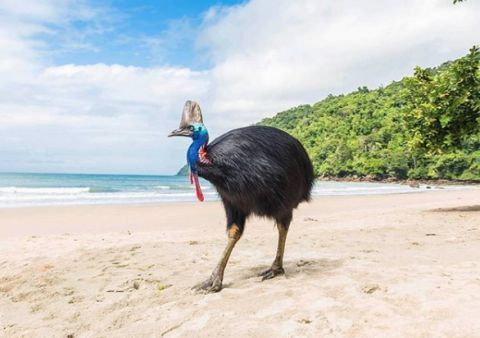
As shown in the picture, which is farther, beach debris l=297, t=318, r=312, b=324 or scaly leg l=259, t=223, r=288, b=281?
scaly leg l=259, t=223, r=288, b=281

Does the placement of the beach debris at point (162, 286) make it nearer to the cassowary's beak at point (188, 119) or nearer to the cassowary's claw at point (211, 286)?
the cassowary's claw at point (211, 286)

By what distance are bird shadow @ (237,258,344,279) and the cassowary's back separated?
0.84 metres

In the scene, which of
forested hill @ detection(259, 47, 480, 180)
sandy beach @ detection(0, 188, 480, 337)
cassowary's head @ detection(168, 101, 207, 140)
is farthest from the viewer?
forested hill @ detection(259, 47, 480, 180)

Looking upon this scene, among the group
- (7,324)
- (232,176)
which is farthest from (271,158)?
(7,324)

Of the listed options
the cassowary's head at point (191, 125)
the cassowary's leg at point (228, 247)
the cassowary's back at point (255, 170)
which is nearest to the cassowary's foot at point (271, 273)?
the cassowary's leg at point (228, 247)

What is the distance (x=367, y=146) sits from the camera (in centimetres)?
6253

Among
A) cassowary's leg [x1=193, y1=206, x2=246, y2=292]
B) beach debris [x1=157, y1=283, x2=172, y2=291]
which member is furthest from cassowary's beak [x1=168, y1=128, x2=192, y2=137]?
beach debris [x1=157, y1=283, x2=172, y2=291]

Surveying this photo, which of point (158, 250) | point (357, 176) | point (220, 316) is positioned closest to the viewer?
point (220, 316)

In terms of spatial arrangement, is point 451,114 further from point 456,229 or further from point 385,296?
point 385,296

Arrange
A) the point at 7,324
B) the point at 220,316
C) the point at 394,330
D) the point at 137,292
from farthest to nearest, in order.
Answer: the point at 137,292
the point at 7,324
the point at 220,316
the point at 394,330

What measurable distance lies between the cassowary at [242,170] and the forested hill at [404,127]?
30.0 feet

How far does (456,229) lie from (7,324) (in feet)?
25.8

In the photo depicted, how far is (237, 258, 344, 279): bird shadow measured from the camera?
15.6 feet

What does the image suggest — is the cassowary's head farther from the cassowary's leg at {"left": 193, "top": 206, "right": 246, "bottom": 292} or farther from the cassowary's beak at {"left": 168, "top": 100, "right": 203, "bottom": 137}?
the cassowary's leg at {"left": 193, "top": 206, "right": 246, "bottom": 292}
